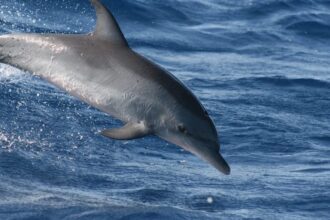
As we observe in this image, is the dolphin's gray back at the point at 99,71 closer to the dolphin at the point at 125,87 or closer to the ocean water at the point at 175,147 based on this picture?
the dolphin at the point at 125,87

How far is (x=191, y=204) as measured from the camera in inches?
298

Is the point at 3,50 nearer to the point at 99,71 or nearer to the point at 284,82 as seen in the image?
the point at 99,71

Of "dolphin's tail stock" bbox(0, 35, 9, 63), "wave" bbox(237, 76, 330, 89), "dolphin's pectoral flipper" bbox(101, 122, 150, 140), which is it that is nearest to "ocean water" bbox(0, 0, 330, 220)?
"wave" bbox(237, 76, 330, 89)

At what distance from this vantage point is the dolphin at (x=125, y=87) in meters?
6.04

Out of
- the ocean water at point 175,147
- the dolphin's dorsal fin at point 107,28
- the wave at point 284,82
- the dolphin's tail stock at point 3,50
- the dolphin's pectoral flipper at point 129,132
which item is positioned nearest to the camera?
the dolphin's pectoral flipper at point 129,132

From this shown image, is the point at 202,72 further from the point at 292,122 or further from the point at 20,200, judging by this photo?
the point at 20,200

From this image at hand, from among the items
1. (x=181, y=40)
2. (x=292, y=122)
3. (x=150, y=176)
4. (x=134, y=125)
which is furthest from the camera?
(x=181, y=40)

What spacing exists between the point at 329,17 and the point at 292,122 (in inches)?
299

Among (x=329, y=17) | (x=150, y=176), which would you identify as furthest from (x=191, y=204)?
(x=329, y=17)

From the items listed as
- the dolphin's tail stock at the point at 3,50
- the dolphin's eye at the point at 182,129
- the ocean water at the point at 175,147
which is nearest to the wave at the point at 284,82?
the ocean water at the point at 175,147

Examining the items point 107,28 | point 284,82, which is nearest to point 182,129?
point 107,28

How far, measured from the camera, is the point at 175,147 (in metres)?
9.75

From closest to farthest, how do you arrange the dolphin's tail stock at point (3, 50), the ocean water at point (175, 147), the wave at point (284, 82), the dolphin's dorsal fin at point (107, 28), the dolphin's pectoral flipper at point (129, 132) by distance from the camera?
the dolphin's pectoral flipper at point (129, 132) < the dolphin's dorsal fin at point (107, 28) < the dolphin's tail stock at point (3, 50) < the ocean water at point (175, 147) < the wave at point (284, 82)

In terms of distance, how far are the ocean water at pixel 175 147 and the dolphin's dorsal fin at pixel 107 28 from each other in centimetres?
143
